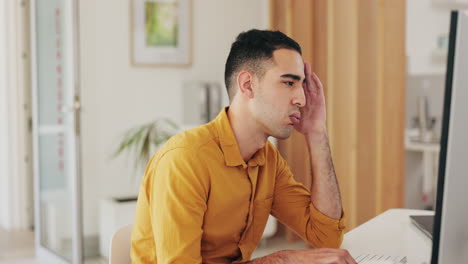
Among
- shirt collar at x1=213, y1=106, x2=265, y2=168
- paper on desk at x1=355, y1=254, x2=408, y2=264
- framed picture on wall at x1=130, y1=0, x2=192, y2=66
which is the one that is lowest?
paper on desk at x1=355, y1=254, x2=408, y2=264

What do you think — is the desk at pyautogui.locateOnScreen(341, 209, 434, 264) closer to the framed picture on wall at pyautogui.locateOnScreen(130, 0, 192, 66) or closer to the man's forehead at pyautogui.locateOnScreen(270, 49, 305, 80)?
the man's forehead at pyautogui.locateOnScreen(270, 49, 305, 80)

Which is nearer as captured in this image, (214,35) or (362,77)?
(362,77)

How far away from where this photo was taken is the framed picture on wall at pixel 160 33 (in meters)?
3.84

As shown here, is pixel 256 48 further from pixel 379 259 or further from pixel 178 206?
pixel 379 259

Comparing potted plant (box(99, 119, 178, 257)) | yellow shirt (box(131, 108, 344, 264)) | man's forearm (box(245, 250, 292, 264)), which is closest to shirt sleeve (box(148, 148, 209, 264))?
yellow shirt (box(131, 108, 344, 264))

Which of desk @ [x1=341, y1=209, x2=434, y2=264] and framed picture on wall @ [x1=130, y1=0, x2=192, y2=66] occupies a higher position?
framed picture on wall @ [x1=130, y1=0, x2=192, y2=66]

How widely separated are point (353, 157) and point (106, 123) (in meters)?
1.88

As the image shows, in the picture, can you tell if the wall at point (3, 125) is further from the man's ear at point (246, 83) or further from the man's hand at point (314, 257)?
the man's hand at point (314, 257)

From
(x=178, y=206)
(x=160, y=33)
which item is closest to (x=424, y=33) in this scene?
(x=160, y=33)

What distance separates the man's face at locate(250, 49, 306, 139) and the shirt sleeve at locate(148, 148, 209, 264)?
231mm

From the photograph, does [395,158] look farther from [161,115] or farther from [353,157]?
[161,115]

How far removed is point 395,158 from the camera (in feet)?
8.76

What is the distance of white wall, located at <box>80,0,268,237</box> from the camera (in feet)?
12.2

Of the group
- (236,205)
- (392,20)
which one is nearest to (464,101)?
(236,205)
